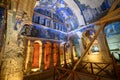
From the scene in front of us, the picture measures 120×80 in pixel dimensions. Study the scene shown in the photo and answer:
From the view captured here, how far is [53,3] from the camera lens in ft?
27.1

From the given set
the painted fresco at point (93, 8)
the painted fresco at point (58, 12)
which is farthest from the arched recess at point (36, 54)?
the painted fresco at point (93, 8)

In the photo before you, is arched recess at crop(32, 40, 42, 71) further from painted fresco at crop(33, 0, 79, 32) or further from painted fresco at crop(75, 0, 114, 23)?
painted fresco at crop(75, 0, 114, 23)

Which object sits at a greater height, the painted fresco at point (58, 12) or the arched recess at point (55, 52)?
the painted fresco at point (58, 12)

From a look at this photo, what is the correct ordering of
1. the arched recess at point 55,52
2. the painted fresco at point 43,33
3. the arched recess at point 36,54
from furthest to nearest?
the arched recess at point 55,52 → the arched recess at point 36,54 → the painted fresco at point 43,33

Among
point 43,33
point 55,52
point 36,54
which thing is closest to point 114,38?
point 55,52

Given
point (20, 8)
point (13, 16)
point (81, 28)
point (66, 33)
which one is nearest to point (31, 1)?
point (20, 8)

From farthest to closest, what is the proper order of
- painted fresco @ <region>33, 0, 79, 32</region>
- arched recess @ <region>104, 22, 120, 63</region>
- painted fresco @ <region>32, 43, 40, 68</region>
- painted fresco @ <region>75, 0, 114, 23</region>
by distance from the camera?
1. arched recess @ <region>104, 22, 120, 63</region>
2. painted fresco @ <region>33, 0, 79, 32</region>
3. painted fresco @ <region>32, 43, 40, 68</region>
4. painted fresco @ <region>75, 0, 114, 23</region>

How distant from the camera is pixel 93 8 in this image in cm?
723

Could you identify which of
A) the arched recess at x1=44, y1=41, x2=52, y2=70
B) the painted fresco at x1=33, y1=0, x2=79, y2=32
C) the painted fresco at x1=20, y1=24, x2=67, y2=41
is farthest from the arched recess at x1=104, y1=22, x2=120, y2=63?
the arched recess at x1=44, y1=41, x2=52, y2=70

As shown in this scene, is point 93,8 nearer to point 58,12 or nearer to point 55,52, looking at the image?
→ point 58,12

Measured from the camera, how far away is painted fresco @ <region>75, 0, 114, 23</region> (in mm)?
6529

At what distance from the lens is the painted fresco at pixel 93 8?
6529 millimetres

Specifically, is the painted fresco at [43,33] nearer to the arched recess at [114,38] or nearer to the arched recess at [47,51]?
the arched recess at [47,51]

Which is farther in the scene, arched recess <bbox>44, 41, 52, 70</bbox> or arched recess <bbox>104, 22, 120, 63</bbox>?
arched recess <bbox>104, 22, 120, 63</bbox>
